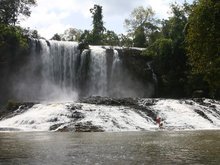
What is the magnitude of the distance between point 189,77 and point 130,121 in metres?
25.6

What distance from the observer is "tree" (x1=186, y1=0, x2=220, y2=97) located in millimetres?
20156

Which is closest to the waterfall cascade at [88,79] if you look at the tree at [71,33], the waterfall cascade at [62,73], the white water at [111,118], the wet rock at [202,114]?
the waterfall cascade at [62,73]

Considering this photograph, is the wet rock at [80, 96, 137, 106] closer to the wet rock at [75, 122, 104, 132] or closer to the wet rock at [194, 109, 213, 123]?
the wet rock at [194, 109, 213, 123]

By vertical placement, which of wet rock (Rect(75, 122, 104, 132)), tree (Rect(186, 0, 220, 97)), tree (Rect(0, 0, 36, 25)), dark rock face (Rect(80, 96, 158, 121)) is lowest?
wet rock (Rect(75, 122, 104, 132))

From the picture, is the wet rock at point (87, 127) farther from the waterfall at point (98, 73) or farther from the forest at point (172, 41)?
the waterfall at point (98, 73)

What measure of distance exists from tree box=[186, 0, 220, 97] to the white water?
11.9m

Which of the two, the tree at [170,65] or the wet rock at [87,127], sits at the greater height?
the tree at [170,65]

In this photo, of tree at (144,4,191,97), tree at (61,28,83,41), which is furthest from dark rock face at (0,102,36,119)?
Answer: tree at (61,28,83,41)

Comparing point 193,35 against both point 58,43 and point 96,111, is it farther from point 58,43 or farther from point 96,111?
point 58,43

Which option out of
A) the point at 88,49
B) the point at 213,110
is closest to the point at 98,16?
the point at 88,49

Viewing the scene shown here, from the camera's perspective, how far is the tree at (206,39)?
2016cm

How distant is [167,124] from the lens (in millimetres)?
36469

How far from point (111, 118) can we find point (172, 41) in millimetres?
32102

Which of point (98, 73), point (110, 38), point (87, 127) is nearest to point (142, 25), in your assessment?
point (110, 38)
